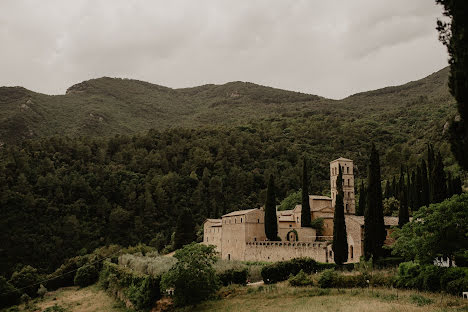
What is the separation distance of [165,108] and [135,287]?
154 meters

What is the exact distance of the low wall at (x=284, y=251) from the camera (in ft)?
123

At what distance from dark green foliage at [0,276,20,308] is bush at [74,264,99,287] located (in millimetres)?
7771

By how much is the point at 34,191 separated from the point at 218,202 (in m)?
34.3

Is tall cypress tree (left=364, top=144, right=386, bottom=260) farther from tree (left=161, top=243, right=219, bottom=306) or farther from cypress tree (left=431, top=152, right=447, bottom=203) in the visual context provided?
tree (left=161, top=243, right=219, bottom=306)

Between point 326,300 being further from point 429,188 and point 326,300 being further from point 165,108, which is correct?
point 165,108

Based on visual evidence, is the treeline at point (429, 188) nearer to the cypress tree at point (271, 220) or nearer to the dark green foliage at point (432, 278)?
the cypress tree at point (271, 220)

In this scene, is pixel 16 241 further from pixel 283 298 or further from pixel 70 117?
pixel 70 117

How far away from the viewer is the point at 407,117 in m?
120

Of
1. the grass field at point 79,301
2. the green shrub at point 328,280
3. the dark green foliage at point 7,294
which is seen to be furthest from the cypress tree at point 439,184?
the dark green foliage at point 7,294

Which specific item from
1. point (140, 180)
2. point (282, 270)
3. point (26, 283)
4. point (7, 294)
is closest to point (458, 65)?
point (282, 270)

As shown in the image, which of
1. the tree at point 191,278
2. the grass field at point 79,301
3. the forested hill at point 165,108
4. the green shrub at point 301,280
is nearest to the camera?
the tree at point 191,278

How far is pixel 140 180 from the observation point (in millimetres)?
89312

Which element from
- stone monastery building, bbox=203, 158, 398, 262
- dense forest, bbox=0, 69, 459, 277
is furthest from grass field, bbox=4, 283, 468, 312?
dense forest, bbox=0, 69, 459, 277

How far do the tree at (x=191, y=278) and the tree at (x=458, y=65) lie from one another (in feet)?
66.7
